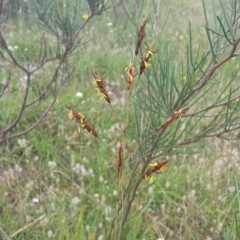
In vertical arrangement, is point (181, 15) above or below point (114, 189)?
above

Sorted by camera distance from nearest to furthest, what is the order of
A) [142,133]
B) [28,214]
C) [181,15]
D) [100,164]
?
[142,133] < [28,214] < [100,164] < [181,15]

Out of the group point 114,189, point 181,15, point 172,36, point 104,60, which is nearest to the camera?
point 114,189

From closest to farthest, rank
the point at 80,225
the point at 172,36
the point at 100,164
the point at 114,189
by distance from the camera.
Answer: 1. the point at 80,225
2. the point at 114,189
3. the point at 100,164
4. the point at 172,36

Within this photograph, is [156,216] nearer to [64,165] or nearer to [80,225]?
[80,225]

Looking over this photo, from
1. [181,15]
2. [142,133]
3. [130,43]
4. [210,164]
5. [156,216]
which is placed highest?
[181,15]

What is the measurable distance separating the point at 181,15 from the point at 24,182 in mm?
4604

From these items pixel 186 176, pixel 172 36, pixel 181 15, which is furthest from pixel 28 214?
pixel 181 15

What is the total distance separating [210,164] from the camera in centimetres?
221

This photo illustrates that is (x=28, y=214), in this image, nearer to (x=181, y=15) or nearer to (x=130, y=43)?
(x=130, y=43)

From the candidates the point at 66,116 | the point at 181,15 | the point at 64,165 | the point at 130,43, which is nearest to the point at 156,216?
the point at 64,165

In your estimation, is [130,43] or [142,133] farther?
[130,43]

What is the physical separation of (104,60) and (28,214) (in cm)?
212

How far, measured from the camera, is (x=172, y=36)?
189 inches

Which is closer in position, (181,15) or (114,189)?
(114,189)
